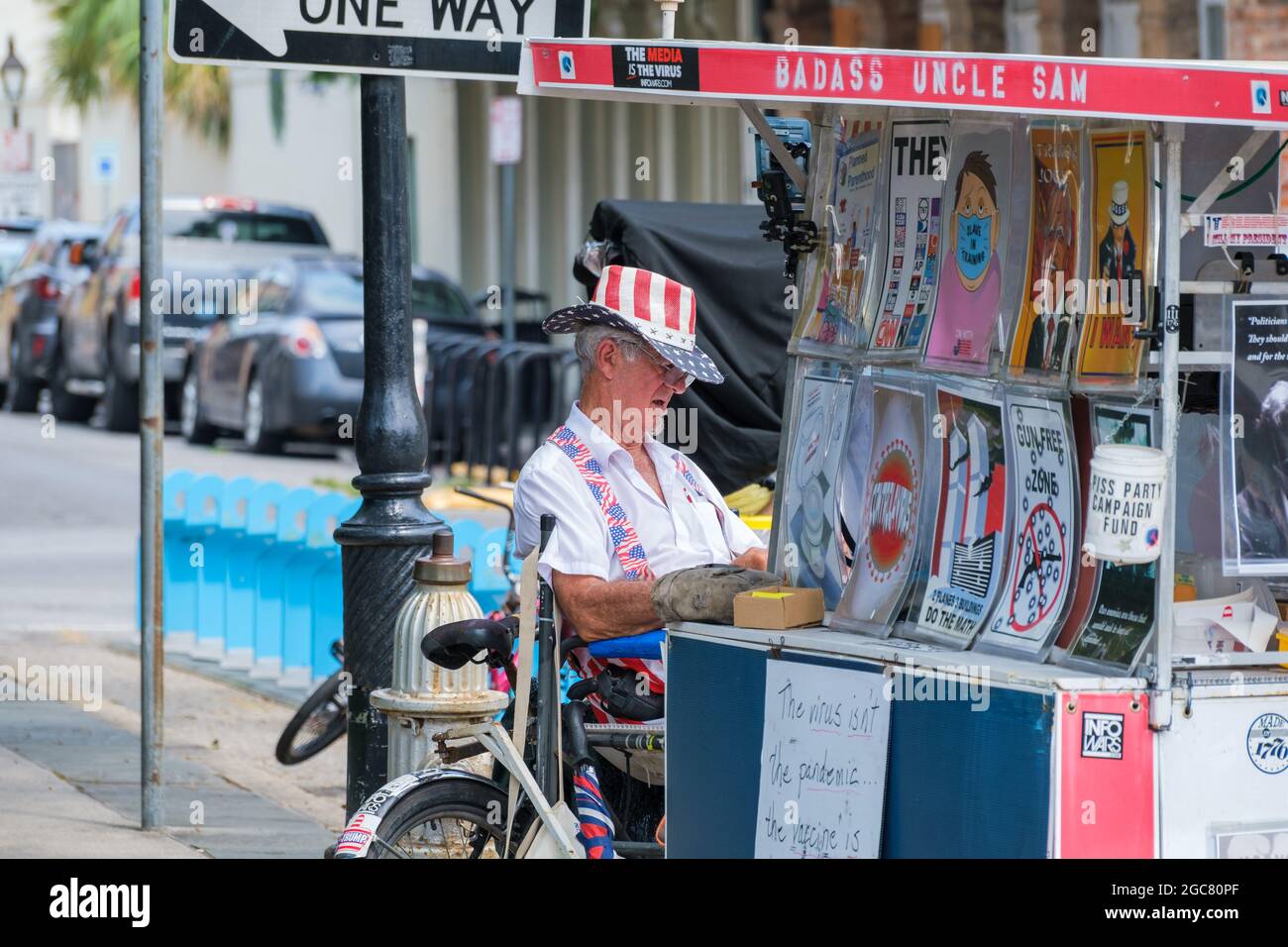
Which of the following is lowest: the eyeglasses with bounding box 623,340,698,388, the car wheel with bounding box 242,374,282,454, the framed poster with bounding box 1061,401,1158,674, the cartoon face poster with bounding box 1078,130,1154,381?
the car wheel with bounding box 242,374,282,454

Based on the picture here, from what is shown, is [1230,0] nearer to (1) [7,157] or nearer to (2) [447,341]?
(2) [447,341]

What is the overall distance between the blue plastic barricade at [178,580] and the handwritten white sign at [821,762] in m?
6.88

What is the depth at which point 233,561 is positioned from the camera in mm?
10844

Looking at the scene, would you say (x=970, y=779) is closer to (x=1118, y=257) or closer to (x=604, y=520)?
(x=1118, y=257)

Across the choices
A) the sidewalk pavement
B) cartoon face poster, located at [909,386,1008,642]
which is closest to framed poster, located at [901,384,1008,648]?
cartoon face poster, located at [909,386,1008,642]

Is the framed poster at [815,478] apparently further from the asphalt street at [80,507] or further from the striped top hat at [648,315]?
the asphalt street at [80,507]

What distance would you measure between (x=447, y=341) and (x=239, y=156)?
17.7 m

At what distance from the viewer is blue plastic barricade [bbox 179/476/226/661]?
1104 centimetres

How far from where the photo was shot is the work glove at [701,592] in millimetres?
5027

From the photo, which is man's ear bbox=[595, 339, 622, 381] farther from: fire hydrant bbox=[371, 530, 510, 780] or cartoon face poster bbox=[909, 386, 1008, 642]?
cartoon face poster bbox=[909, 386, 1008, 642]

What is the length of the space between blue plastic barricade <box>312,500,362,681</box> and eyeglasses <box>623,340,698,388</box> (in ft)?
15.0
